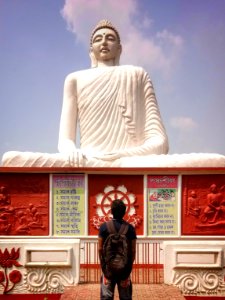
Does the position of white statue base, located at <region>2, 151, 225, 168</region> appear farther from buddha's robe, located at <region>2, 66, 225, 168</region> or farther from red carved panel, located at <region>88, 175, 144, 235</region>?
buddha's robe, located at <region>2, 66, 225, 168</region>

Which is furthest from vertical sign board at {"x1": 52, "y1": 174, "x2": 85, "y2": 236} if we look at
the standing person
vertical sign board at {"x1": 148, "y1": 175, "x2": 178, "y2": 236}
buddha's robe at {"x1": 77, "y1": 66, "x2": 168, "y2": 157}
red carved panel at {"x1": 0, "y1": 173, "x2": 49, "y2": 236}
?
the standing person

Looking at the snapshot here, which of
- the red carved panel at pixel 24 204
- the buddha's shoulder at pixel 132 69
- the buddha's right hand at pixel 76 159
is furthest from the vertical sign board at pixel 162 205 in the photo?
the buddha's shoulder at pixel 132 69

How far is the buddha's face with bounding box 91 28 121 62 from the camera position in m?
7.24

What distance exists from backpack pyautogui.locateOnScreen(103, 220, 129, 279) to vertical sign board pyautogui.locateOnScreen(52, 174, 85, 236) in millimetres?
2094

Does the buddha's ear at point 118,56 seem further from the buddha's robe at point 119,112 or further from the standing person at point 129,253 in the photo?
the standing person at point 129,253

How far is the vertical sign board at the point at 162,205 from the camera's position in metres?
5.27

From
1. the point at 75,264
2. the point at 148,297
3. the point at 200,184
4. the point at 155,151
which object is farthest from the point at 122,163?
the point at 148,297

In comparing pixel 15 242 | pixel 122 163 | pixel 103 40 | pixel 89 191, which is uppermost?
pixel 103 40

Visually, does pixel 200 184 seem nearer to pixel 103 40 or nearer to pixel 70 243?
pixel 70 243

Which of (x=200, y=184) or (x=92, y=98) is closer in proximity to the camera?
(x=200, y=184)

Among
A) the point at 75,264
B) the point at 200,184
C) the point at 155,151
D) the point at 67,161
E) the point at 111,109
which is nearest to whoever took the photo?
the point at 75,264

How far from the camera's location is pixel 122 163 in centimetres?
593

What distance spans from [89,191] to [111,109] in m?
1.98

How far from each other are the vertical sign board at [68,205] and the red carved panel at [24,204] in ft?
0.38
